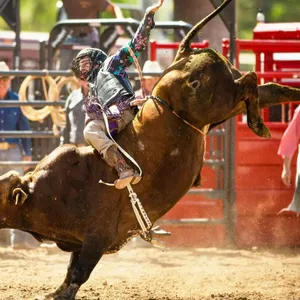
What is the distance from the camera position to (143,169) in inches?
232

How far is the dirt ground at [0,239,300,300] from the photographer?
6.58 metres

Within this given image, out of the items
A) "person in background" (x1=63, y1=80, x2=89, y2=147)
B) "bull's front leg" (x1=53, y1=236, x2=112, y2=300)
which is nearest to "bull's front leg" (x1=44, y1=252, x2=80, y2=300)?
"bull's front leg" (x1=53, y1=236, x2=112, y2=300)

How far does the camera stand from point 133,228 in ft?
19.5

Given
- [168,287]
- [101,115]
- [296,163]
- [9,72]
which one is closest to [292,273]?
[168,287]

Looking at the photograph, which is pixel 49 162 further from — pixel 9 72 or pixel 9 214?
pixel 9 72

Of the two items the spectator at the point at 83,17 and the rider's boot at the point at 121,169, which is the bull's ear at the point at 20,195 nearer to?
the rider's boot at the point at 121,169

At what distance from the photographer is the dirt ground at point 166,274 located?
6.58 meters

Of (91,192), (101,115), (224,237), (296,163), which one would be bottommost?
(224,237)

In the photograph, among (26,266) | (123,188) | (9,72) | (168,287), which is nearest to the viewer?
(123,188)

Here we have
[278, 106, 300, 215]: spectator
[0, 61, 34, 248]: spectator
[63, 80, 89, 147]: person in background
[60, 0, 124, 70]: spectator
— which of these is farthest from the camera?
[60, 0, 124, 70]: spectator

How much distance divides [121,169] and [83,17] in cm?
687

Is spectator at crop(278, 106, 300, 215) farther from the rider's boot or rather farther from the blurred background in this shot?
the blurred background

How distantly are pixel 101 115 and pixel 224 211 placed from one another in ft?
12.2

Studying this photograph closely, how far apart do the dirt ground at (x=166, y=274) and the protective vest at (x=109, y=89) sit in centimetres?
138
